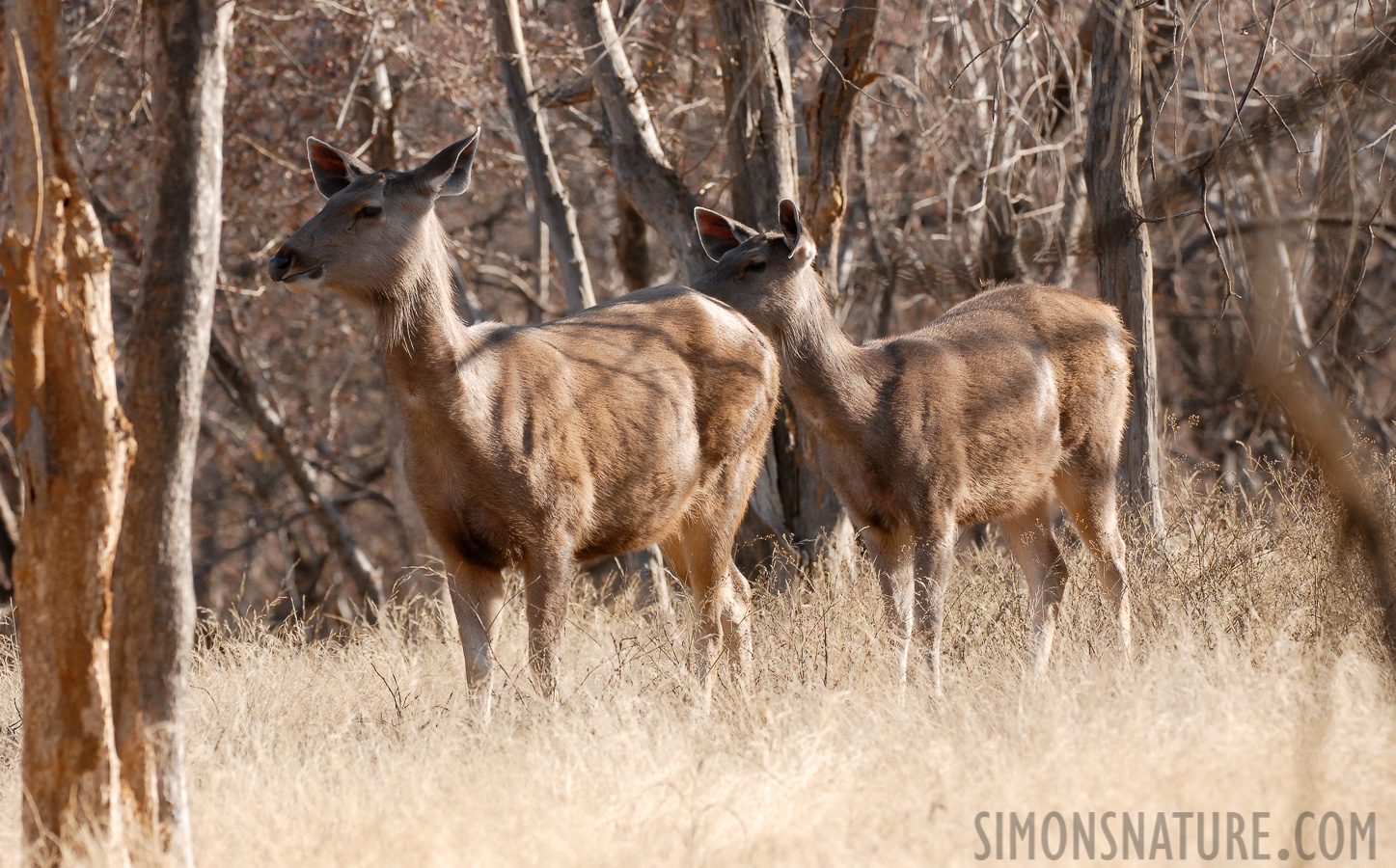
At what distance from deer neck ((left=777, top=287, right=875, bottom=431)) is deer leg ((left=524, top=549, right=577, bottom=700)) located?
66.3 inches

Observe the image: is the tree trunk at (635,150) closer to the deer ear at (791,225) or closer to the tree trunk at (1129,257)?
the deer ear at (791,225)

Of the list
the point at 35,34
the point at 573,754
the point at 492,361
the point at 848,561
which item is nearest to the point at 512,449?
the point at 492,361

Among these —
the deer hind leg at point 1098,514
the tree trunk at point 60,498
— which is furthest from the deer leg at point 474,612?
the deer hind leg at point 1098,514

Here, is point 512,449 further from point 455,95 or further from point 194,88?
point 455,95

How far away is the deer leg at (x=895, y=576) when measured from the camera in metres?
6.66

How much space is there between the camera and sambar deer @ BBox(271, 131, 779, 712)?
5641mm

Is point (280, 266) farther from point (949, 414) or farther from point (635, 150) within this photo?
point (635, 150)

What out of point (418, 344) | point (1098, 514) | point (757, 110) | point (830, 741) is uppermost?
point (757, 110)

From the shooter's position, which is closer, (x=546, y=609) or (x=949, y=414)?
(x=546, y=609)

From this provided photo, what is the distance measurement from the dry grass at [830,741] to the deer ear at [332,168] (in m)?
2.34

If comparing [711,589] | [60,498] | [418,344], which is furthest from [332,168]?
[60,498]

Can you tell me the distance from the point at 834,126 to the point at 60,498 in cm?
573

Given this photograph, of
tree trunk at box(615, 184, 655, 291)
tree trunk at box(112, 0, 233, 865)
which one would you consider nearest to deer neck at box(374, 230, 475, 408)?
tree trunk at box(112, 0, 233, 865)

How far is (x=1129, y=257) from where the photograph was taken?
27.6ft
